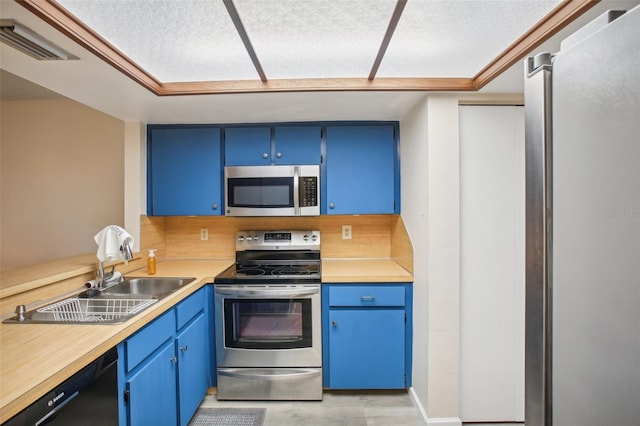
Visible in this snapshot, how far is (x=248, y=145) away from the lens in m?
2.53

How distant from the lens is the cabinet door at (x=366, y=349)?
222 cm

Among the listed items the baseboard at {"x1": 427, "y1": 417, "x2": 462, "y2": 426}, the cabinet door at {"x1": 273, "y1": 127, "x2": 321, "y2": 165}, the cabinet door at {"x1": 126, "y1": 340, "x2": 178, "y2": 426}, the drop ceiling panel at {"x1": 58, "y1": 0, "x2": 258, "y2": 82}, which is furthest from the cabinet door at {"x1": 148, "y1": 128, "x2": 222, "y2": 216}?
the baseboard at {"x1": 427, "y1": 417, "x2": 462, "y2": 426}

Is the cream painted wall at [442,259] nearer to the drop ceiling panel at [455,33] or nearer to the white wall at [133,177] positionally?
the drop ceiling panel at [455,33]

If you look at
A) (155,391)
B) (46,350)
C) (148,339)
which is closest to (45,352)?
(46,350)

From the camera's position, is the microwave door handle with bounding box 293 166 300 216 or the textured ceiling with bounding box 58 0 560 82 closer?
the textured ceiling with bounding box 58 0 560 82

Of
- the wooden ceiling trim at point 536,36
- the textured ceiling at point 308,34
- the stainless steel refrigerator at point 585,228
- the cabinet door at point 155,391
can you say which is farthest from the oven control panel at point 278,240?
the stainless steel refrigerator at point 585,228

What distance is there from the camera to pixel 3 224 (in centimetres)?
271

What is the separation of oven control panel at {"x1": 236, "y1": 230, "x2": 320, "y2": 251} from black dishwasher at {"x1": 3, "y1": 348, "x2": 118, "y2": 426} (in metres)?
1.48

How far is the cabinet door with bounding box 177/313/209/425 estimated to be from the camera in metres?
1.85

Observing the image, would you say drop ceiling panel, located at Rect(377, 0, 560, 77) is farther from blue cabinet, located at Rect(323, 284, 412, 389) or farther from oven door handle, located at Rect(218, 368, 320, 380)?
oven door handle, located at Rect(218, 368, 320, 380)

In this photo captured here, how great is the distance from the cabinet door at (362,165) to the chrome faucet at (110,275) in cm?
142

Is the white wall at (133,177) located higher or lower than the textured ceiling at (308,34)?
lower

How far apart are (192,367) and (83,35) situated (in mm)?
1835

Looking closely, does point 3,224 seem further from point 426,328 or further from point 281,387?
point 426,328
